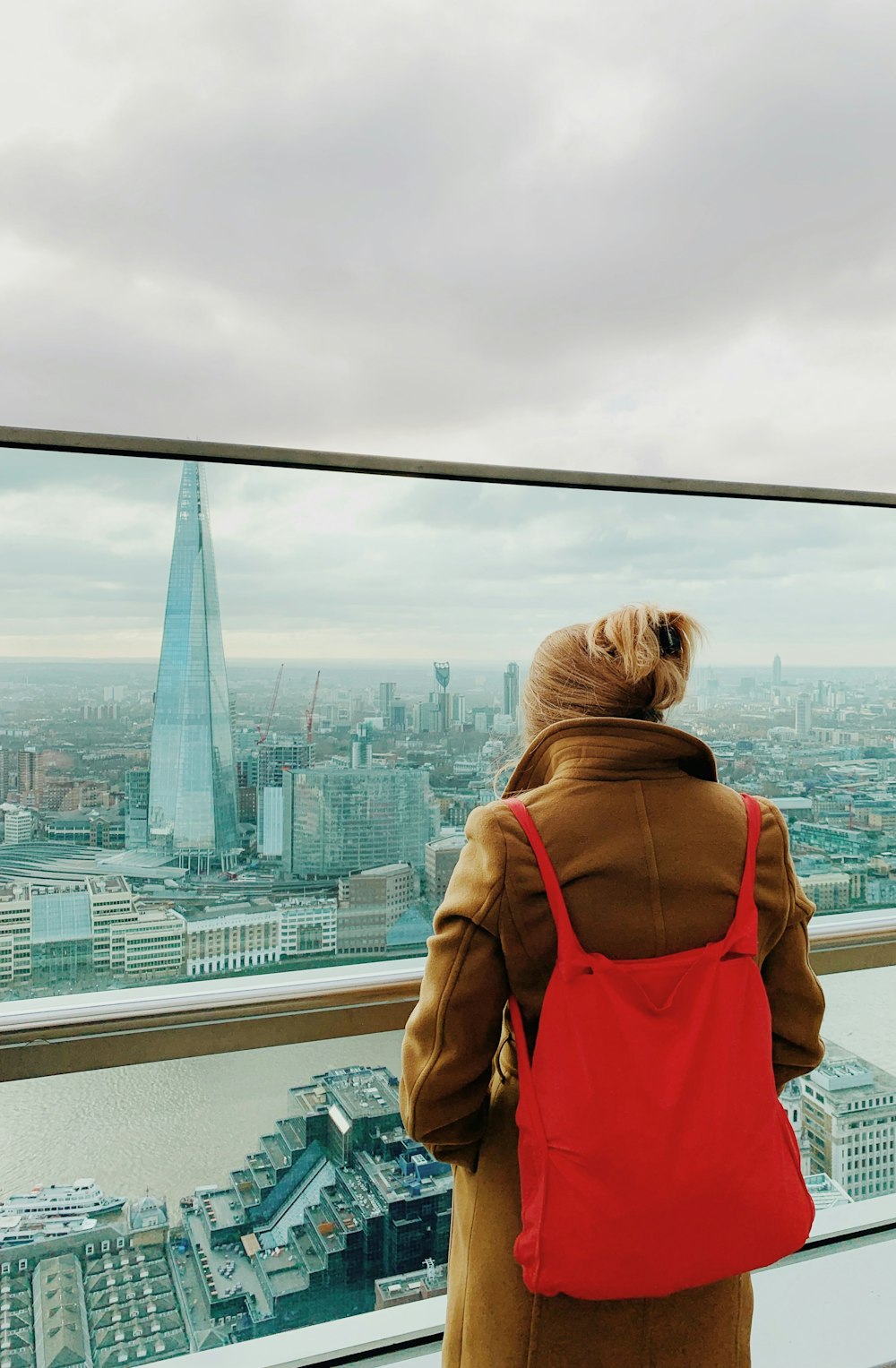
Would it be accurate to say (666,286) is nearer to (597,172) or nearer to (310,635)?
(597,172)

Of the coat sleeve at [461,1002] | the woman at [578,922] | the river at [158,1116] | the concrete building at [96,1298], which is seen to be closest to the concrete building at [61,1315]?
the concrete building at [96,1298]

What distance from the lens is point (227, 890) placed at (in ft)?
5.03

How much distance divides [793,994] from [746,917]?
8.5 inches

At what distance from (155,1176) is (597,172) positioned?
215cm

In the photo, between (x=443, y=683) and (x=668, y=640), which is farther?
(x=443, y=683)

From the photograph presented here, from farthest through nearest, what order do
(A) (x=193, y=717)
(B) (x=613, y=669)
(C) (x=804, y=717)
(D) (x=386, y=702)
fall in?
1. (C) (x=804, y=717)
2. (D) (x=386, y=702)
3. (A) (x=193, y=717)
4. (B) (x=613, y=669)

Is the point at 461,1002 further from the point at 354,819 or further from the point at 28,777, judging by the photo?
the point at 28,777

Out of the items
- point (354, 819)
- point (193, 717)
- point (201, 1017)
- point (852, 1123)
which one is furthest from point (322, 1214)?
point (852, 1123)

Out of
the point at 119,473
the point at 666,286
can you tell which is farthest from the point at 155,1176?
the point at 666,286

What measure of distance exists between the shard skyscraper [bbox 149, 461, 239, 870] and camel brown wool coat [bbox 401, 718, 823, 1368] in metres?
0.65

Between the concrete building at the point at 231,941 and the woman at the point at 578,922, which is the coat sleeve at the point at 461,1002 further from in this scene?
the concrete building at the point at 231,941

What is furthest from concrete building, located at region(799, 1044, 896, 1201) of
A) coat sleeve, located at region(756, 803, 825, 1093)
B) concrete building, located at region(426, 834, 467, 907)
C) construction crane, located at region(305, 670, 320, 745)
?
construction crane, located at region(305, 670, 320, 745)

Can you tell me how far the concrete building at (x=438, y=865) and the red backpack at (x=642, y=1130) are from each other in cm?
65

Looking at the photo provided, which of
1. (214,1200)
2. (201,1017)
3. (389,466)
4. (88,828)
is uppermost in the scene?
(389,466)
